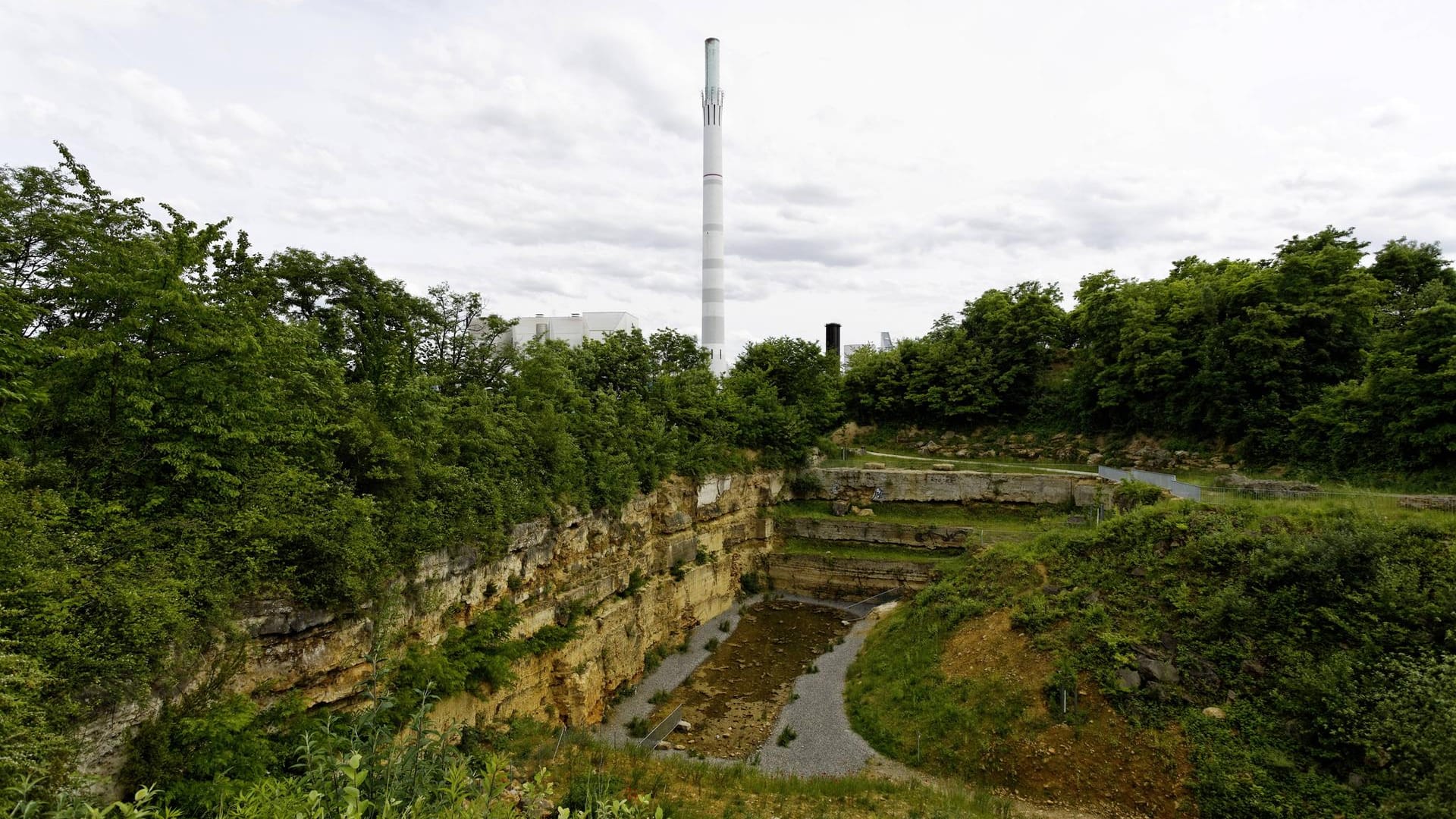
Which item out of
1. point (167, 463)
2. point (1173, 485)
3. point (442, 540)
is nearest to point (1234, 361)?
point (1173, 485)

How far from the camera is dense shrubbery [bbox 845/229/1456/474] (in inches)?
829

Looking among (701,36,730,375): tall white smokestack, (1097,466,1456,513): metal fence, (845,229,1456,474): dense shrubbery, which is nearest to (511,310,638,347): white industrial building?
(701,36,730,375): tall white smokestack

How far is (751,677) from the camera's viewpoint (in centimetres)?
1953

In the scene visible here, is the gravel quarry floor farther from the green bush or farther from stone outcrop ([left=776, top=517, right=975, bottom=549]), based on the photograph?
the green bush

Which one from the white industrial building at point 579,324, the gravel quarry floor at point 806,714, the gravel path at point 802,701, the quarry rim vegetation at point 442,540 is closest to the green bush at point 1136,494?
the quarry rim vegetation at point 442,540

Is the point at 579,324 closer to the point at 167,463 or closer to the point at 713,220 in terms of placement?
the point at 713,220

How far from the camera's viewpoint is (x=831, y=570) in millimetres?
27641

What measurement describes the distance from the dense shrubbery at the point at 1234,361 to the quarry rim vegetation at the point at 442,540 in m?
0.25

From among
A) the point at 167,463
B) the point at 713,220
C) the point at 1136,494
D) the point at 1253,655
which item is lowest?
the point at 1253,655

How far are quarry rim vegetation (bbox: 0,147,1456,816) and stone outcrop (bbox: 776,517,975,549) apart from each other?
4690mm

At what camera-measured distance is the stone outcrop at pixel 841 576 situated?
26469 mm

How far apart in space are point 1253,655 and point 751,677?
12639 millimetres

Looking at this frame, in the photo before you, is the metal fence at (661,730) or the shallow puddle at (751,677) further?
the shallow puddle at (751,677)

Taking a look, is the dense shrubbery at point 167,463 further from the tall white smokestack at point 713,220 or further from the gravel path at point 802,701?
the tall white smokestack at point 713,220
